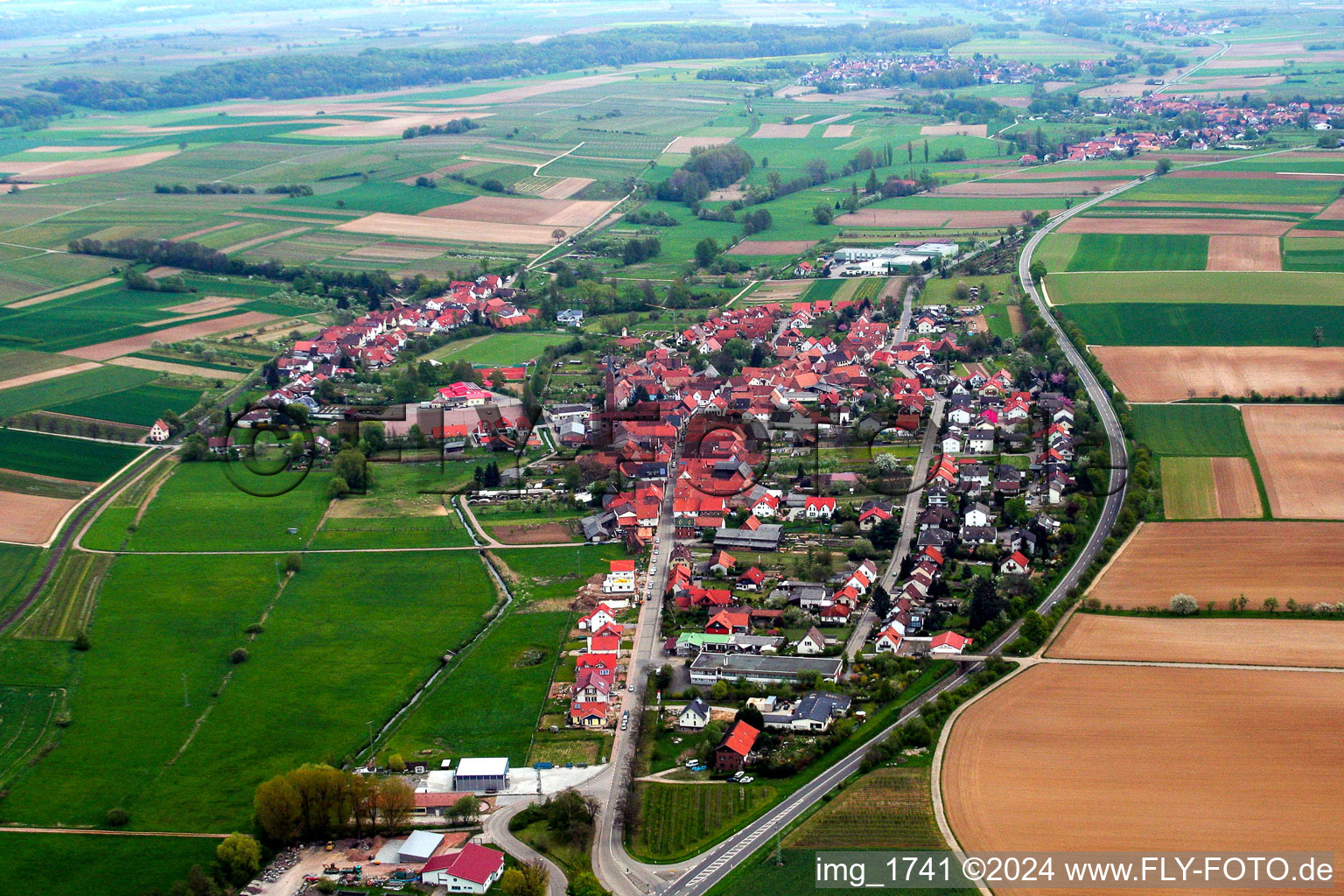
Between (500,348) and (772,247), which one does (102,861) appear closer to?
(500,348)

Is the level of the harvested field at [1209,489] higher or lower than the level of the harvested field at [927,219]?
lower

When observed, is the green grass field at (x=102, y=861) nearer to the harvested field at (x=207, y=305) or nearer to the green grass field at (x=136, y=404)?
the green grass field at (x=136, y=404)

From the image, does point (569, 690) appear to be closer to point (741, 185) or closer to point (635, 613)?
point (635, 613)

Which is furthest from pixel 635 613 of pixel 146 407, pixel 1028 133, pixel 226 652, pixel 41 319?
pixel 1028 133

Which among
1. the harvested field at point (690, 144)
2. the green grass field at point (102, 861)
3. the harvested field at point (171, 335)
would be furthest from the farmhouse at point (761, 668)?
the harvested field at point (690, 144)

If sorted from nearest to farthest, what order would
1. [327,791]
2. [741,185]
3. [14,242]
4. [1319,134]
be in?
[327,791] → [14,242] → [741,185] → [1319,134]

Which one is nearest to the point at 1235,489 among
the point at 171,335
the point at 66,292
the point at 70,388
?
the point at 70,388
